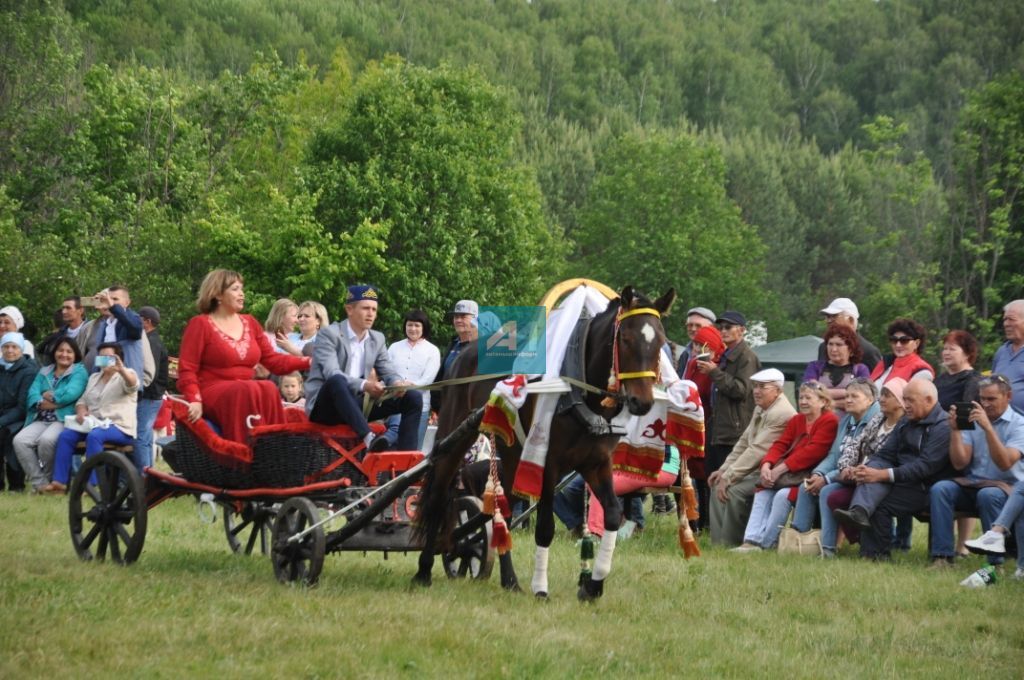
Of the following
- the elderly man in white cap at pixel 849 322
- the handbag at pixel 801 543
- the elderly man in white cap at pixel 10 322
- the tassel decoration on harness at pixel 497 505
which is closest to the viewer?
the tassel decoration on harness at pixel 497 505

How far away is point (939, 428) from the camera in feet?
35.2

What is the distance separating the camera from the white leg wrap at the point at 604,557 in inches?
320

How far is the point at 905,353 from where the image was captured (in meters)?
11.8

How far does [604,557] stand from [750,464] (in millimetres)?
4454

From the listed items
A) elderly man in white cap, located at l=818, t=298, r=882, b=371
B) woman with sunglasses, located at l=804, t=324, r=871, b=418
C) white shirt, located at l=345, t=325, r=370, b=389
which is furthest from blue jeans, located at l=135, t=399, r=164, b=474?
elderly man in white cap, located at l=818, t=298, r=882, b=371

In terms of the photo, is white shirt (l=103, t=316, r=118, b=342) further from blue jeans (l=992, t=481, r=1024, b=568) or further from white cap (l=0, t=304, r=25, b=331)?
blue jeans (l=992, t=481, r=1024, b=568)

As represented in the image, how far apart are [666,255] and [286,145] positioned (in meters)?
17.3

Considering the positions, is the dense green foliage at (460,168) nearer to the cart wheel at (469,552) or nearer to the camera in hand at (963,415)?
the cart wheel at (469,552)

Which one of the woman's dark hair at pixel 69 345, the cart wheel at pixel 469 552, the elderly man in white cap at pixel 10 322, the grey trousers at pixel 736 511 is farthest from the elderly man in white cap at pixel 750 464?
the elderly man in white cap at pixel 10 322

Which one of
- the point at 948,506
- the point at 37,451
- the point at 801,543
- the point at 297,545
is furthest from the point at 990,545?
the point at 37,451

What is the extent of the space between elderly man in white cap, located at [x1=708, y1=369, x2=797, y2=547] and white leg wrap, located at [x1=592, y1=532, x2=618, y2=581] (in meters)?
4.29

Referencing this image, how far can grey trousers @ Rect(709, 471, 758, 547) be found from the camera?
12.2 metres

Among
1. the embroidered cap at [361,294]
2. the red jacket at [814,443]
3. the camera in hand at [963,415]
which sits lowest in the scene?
the red jacket at [814,443]

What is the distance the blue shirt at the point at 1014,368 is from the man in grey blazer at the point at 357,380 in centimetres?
519
